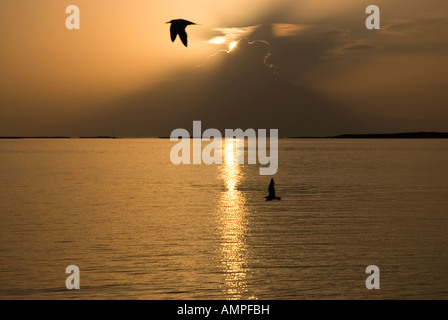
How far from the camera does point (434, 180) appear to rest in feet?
281

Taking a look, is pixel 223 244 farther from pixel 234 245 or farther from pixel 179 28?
pixel 179 28

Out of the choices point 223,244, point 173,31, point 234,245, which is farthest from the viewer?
point 223,244

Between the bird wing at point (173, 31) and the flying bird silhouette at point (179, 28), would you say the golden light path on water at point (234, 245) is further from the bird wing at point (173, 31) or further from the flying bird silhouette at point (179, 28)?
the bird wing at point (173, 31)

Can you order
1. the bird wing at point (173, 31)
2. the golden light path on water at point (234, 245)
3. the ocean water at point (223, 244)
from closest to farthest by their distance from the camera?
the bird wing at point (173, 31)
the ocean water at point (223, 244)
the golden light path on water at point (234, 245)

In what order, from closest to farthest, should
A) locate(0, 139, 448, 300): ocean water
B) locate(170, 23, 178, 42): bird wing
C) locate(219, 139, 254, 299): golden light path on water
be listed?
locate(170, 23, 178, 42): bird wing, locate(0, 139, 448, 300): ocean water, locate(219, 139, 254, 299): golden light path on water

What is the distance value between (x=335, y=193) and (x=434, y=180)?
22627 millimetres

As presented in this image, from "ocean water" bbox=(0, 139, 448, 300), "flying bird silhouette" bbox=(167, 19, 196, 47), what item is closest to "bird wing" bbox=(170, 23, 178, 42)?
"flying bird silhouette" bbox=(167, 19, 196, 47)

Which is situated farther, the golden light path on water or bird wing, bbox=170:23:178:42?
the golden light path on water

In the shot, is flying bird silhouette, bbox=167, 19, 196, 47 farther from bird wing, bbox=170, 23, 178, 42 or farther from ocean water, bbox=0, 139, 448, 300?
ocean water, bbox=0, 139, 448, 300

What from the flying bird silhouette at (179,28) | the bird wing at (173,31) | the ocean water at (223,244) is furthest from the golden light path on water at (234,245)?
the bird wing at (173,31)

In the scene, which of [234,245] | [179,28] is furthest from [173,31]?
[234,245]

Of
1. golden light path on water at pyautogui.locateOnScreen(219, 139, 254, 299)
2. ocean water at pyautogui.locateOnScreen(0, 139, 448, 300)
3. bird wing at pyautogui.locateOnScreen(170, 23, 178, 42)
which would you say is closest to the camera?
bird wing at pyautogui.locateOnScreen(170, 23, 178, 42)
